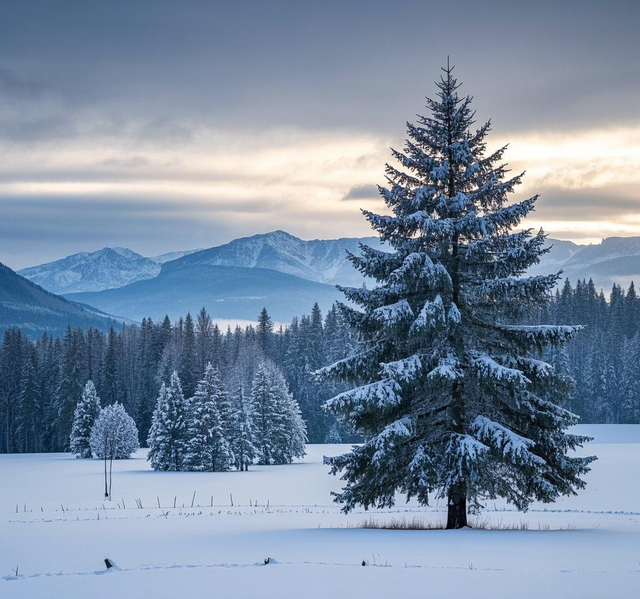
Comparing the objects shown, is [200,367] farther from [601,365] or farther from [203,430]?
[601,365]

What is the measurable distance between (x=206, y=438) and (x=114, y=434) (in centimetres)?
2010

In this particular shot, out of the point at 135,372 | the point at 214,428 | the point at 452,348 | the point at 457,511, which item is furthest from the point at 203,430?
the point at 135,372

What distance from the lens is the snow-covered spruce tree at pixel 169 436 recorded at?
214ft

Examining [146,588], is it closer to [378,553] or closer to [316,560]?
[316,560]

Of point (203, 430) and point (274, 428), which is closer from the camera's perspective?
point (203, 430)

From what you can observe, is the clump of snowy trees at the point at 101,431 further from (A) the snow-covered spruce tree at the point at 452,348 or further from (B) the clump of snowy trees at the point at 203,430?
(A) the snow-covered spruce tree at the point at 452,348

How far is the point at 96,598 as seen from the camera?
9758mm

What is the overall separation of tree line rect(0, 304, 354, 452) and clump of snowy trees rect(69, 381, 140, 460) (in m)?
11.4

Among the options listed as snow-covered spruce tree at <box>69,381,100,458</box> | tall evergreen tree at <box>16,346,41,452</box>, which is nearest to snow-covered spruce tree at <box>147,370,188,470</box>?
snow-covered spruce tree at <box>69,381,100,458</box>

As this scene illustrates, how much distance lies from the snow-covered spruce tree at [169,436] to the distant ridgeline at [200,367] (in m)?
27.3

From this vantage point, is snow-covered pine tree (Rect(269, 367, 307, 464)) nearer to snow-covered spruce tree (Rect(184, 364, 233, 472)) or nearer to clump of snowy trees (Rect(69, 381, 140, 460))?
snow-covered spruce tree (Rect(184, 364, 233, 472))

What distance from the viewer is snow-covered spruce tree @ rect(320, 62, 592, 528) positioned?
17750 millimetres

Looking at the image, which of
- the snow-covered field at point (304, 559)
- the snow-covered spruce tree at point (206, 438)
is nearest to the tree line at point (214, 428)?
the snow-covered spruce tree at point (206, 438)

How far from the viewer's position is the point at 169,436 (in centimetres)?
6638
